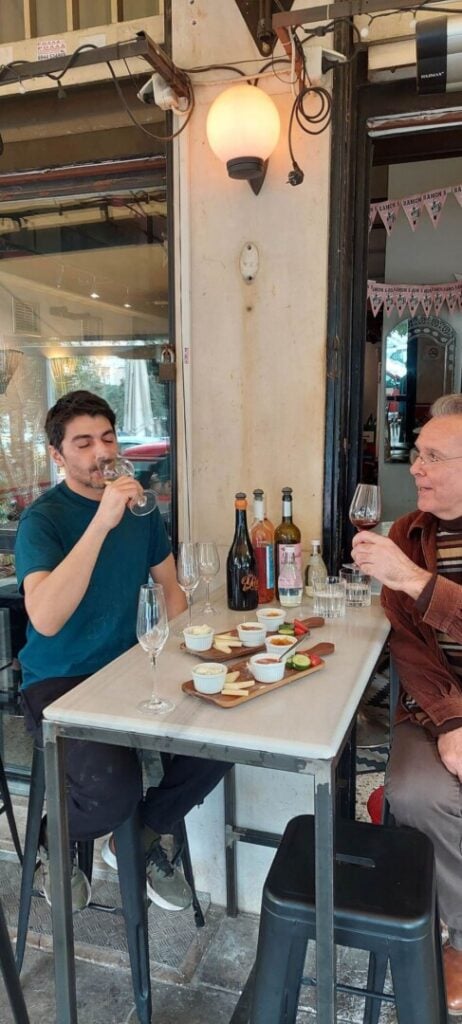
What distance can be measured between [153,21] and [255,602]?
5.92 feet

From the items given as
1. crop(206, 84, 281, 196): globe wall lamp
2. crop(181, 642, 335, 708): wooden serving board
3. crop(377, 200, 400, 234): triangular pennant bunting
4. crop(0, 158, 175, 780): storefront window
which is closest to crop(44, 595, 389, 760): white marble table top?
crop(181, 642, 335, 708): wooden serving board

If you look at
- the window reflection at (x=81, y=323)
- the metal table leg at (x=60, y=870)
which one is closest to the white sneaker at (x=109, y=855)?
the metal table leg at (x=60, y=870)

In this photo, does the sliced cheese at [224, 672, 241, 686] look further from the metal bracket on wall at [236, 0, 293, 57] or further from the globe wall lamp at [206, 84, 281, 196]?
the metal bracket on wall at [236, 0, 293, 57]

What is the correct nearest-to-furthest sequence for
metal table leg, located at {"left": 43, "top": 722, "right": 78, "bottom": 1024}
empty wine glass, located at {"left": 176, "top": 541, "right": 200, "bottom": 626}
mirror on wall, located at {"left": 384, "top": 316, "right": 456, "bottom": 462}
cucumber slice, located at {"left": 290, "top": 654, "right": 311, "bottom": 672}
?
1. metal table leg, located at {"left": 43, "top": 722, "right": 78, "bottom": 1024}
2. cucumber slice, located at {"left": 290, "top": 654, "right": 311, "bottom": 672}
3. empty wine glass, located at {"left": 176, "top": 541, "right": 200, "bottom": 626}
4. mirror on wall, located at {"left": 384, "top": 316, "right": 456, "bottom": 462}

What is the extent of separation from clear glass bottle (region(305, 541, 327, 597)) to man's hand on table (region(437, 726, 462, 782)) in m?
0.54

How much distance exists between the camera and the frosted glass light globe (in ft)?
6.05

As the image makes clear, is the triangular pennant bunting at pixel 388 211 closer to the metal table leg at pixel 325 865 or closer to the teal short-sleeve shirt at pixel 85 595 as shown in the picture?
the teal short-sleeve shirt at pixel 85 595

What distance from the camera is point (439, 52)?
5.46 feet

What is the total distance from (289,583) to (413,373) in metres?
3.09

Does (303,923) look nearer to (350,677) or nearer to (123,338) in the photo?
(350,677)

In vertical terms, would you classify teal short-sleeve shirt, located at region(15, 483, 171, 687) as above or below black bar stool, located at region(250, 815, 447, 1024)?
above

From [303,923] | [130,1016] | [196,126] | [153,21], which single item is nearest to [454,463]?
[303,923]

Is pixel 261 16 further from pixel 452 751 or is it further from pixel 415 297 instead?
pixel 415 297

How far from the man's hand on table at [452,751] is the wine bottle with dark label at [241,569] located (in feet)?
1.92
